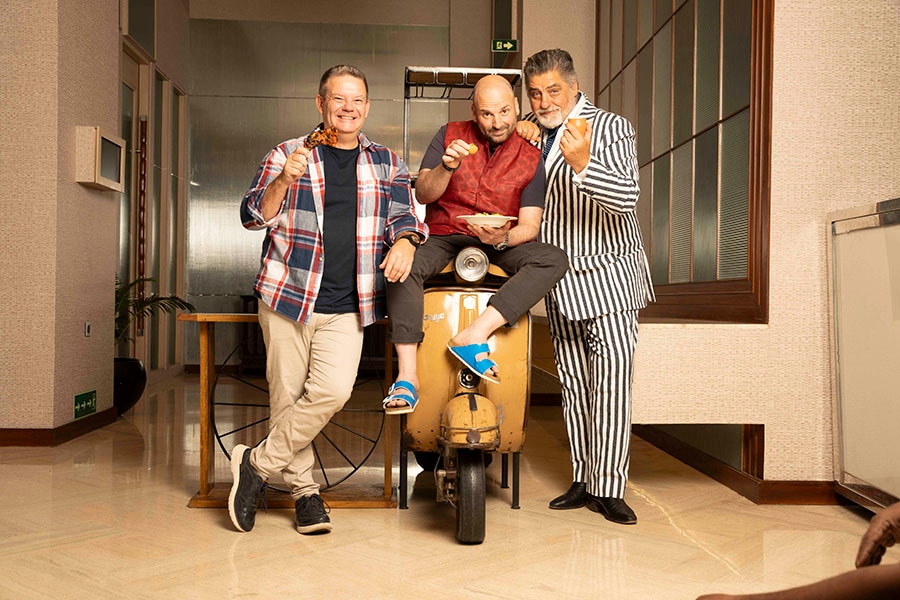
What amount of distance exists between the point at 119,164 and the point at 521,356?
3.35 metres

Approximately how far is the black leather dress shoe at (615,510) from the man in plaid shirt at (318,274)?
3.23 feet

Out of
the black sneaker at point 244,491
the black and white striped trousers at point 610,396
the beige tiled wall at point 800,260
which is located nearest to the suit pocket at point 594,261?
the black and white striped trousers at point 610,396

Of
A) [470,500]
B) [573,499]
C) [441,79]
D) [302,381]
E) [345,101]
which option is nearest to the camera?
[470,500]

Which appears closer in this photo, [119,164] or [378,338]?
[119,164]

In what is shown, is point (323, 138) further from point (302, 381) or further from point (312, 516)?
point (312, 516)

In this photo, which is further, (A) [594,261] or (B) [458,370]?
(A) [594,261]

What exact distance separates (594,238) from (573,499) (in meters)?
0.98

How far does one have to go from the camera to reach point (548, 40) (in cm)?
649

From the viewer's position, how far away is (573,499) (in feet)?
10.1

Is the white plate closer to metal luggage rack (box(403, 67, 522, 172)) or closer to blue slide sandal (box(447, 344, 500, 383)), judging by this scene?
blue slide sandal (box(447, 344, 500, 383))

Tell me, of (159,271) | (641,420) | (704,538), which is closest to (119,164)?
(159,271)

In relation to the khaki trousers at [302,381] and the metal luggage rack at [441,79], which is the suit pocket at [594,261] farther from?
the metal luggage rack at [441,79]

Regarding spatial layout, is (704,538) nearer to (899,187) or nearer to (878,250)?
(878,250)

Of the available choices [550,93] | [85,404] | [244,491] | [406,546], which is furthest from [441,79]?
[406,546]
